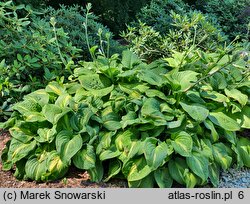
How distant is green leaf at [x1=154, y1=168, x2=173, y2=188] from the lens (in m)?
3.65

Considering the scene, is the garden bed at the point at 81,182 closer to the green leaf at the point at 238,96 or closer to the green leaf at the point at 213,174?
the green leaf at the point at 213,174

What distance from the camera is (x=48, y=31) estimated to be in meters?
5.02

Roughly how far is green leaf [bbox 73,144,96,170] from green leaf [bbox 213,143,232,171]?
39.9 inches

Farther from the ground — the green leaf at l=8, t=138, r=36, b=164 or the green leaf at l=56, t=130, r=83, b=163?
the green leaf at l=56, t=130, r=83, b=163

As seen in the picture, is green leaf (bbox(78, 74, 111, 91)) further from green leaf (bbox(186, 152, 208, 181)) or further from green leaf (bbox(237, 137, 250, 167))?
green leaf (bbox(237, 137, 250, 167))

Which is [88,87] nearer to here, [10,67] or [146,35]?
[10,67]

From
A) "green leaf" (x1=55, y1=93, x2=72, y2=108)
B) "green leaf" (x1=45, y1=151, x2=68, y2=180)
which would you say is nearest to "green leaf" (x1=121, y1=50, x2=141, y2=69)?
"green leaf" (x1=55, y1=93, x2=72, y2=108)

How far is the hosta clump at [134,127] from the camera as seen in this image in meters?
3.68

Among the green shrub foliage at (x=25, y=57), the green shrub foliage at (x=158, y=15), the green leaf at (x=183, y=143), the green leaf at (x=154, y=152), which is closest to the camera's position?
the green leaf at (x=154, y=152)

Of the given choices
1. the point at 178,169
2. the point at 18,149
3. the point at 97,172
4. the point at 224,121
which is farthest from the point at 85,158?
the point at 224,121

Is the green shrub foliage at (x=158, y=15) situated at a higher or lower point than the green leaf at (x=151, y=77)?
lower

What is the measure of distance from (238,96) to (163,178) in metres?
1.07

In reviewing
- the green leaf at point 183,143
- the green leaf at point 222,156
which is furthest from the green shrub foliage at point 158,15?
the green leaf at point 183,143
